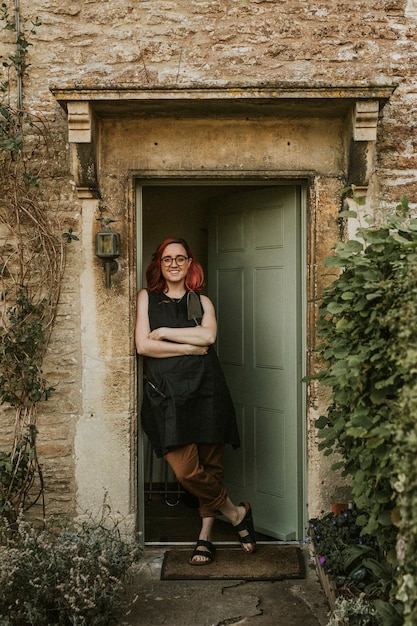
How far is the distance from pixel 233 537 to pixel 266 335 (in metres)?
1.53

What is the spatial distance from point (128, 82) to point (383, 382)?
274cm

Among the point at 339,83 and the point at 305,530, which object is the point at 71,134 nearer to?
the point at 339,83

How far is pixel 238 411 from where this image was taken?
5.91 m

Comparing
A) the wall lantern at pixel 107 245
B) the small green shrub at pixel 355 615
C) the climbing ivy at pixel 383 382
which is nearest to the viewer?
the climbing ivy at pixel 383 382

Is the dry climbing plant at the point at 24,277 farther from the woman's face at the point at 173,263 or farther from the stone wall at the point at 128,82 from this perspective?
the woman's face at the point at 173,263

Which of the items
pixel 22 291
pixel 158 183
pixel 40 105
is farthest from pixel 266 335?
pixel 40 105

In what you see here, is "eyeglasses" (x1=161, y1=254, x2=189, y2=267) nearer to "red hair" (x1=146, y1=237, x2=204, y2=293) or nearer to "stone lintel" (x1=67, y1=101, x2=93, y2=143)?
"red hair" (x1=146, y1=237, x2=204, y2=293)

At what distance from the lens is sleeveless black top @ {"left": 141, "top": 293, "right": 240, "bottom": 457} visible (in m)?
4.75

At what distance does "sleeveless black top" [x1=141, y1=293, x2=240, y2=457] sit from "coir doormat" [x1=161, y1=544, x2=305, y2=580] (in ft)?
2.44

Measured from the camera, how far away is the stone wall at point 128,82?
489 centimetres

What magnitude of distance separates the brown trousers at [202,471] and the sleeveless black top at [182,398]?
2.9 inches

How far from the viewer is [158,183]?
5.04 meters

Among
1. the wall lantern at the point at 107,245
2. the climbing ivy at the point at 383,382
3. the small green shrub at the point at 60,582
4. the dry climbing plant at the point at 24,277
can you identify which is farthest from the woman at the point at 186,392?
the climbing ivy at the point at 383,382

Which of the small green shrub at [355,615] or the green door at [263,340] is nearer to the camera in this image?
the small green shrub at [355,615]
